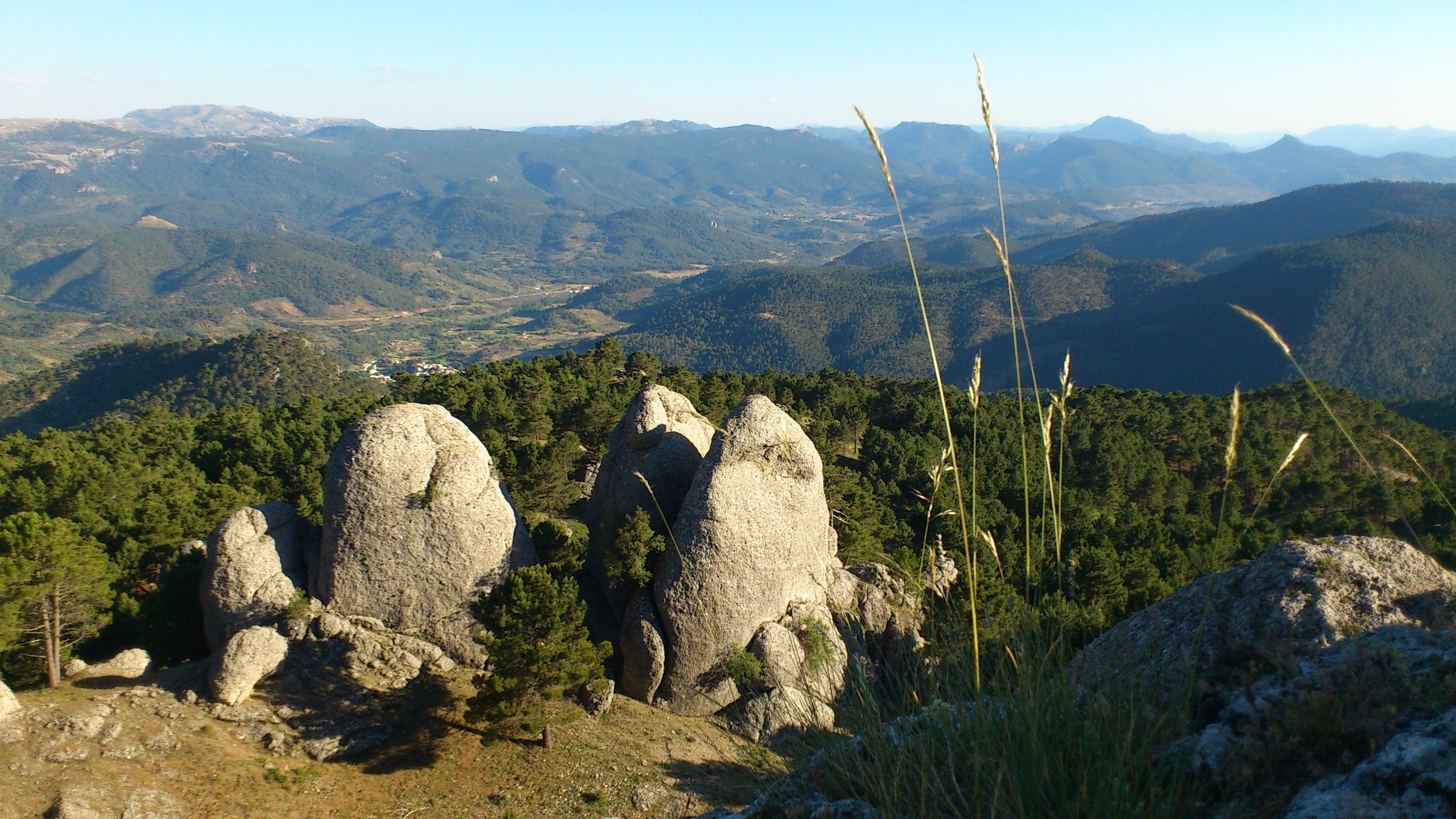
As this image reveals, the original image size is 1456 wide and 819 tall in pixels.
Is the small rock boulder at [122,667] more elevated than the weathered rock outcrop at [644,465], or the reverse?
the weathered rock outcrop at [644,465]

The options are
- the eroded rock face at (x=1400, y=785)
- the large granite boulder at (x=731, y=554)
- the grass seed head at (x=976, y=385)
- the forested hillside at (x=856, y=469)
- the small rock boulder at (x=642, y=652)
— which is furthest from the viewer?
the forested hillside at (x=856, y=469)

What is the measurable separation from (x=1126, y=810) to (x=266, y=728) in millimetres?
24242

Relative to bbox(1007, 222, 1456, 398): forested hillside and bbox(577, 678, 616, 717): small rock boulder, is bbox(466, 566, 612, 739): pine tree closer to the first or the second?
bbox(577, 678, 616, 717): small rock boulder

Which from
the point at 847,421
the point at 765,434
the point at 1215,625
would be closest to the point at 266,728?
the point at 765,434

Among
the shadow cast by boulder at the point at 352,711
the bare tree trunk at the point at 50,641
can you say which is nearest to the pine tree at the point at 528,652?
the shadow cast by boulder at the point at 352,711

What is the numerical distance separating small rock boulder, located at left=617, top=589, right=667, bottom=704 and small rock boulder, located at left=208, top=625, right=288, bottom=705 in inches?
428

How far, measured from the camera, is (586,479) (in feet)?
129

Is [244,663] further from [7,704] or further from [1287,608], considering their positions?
[1287,608]

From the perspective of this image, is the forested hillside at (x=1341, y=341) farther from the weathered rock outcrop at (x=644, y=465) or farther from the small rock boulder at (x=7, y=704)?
the small rock boulder at (x=7, y=704)

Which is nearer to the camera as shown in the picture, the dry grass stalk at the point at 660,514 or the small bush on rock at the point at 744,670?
the dry grass stalk at the point at 660,514

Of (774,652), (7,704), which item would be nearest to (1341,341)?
(774,652)

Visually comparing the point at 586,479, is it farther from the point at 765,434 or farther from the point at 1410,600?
the point at 1410,600

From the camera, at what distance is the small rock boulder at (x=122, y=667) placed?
22.1 meters

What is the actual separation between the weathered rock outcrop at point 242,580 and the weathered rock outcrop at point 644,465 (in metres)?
10.4
